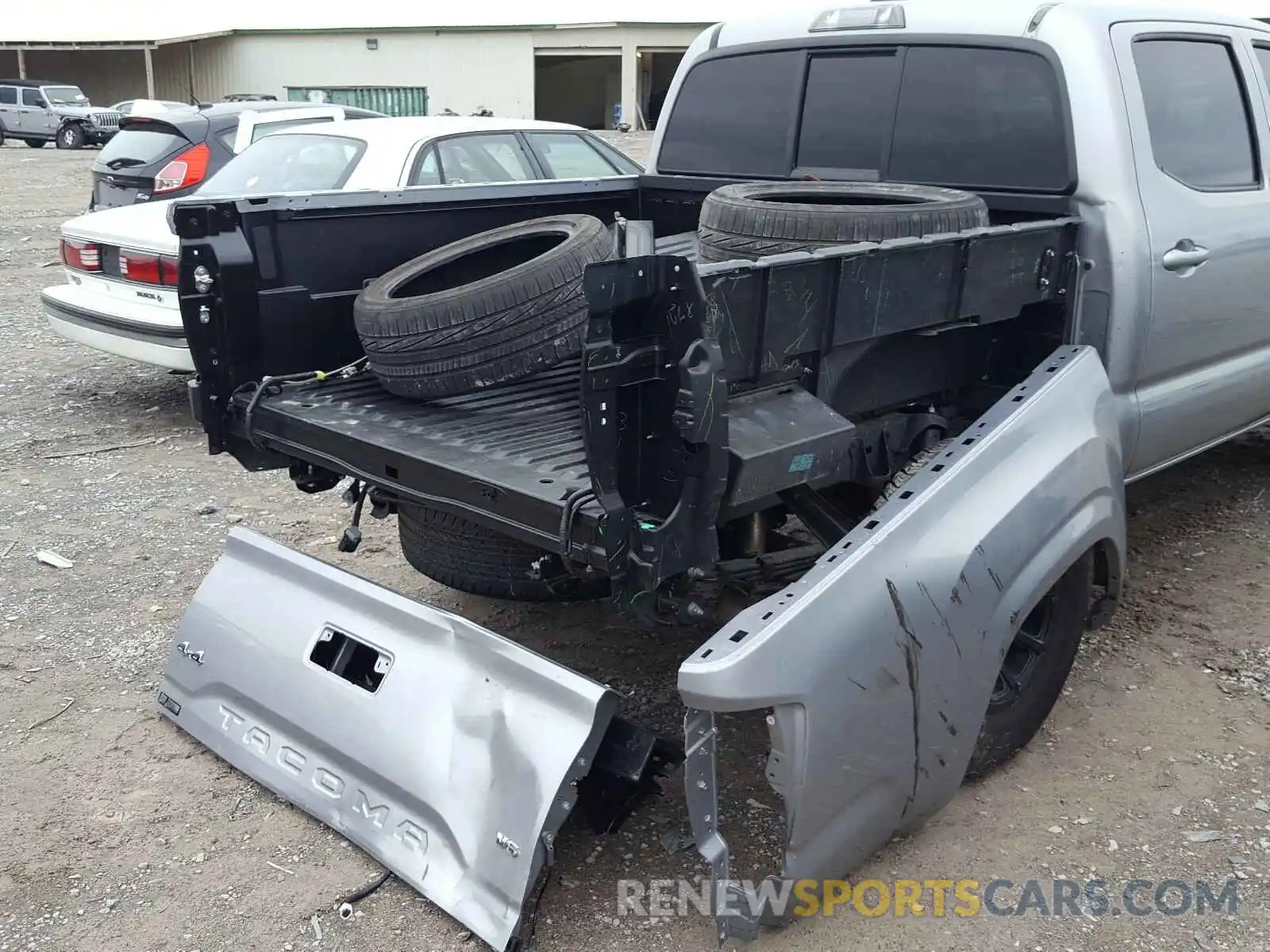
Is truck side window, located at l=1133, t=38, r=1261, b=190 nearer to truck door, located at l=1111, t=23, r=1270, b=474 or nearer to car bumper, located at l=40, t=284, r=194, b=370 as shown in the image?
truck door, located at l=1111, t=23, r=1270, b=474

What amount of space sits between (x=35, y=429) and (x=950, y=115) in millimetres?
5402

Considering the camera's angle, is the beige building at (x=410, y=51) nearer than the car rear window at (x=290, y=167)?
No

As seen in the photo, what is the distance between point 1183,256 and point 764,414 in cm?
193

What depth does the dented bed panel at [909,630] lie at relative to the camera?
2291 millimetres

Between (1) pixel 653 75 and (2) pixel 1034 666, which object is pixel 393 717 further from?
(1) pixel 653 75

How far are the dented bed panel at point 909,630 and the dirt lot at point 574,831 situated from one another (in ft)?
1.34

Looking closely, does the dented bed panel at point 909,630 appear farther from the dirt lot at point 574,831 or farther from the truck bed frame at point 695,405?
the dirt lot at point 574,831

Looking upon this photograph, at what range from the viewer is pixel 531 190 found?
→ 13.5 ft

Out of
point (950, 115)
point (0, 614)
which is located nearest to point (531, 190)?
point (950, 115)

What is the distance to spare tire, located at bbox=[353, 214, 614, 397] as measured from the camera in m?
3.12

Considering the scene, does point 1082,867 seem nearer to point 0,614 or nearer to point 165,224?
point 0,614

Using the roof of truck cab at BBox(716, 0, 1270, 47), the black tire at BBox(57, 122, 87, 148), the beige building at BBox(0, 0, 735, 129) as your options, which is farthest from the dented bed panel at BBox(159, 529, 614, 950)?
the beige building at BBox(0, 0, 735, 129)

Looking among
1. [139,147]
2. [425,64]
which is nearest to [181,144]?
[139,147]

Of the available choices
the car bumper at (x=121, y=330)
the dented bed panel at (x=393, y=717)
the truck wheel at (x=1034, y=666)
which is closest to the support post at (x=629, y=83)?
the car bumper at (x=121, y=330)
